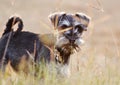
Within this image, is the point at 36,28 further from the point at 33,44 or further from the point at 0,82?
the point at 0,82

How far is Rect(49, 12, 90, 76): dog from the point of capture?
9828 mm

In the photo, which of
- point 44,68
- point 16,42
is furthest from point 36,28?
point 44,68

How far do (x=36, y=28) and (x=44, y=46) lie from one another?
1135 centimetres

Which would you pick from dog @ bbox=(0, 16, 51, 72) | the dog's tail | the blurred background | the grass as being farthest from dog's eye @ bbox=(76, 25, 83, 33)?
the blurred background

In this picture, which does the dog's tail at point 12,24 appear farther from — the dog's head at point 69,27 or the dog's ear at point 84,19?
the dog's ear at point 84,19

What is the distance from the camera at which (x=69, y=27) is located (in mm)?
10008

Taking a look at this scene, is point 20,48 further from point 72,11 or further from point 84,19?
point 72,11

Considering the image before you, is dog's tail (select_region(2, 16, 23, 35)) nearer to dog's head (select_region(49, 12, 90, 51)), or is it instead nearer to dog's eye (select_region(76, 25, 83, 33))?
dog's head (select_region(49, 12, 90, 51))

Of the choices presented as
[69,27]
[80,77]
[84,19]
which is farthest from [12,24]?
[80,77]

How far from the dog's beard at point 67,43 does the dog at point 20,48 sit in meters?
0.61

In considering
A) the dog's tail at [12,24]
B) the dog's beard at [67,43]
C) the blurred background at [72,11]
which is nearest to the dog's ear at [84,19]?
the dog's beard at [67,43]

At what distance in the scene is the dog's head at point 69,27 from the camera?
9.81 metres

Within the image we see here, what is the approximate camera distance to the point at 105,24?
25328 millimetres

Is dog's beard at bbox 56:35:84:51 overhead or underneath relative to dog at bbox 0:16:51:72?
overhead
